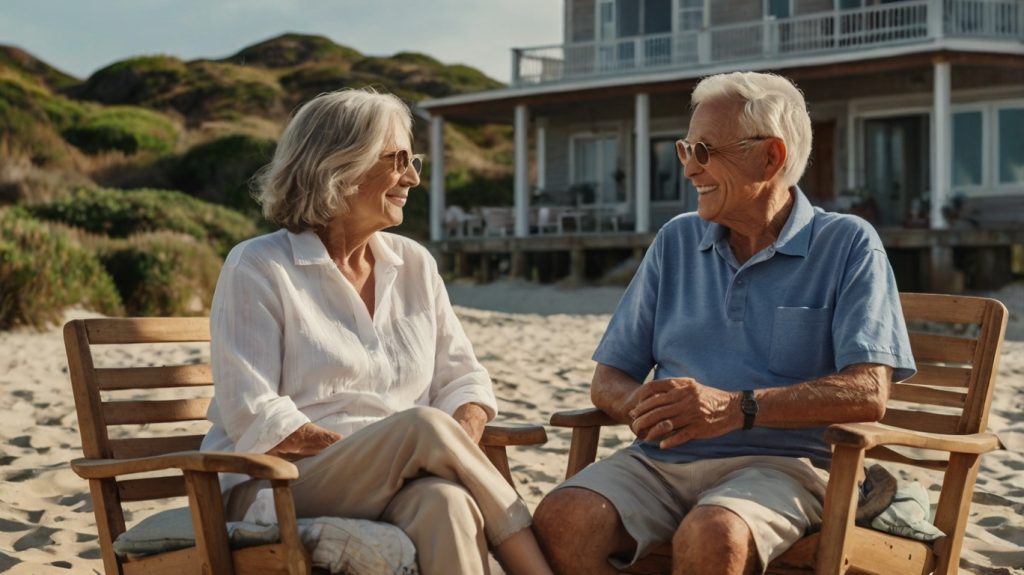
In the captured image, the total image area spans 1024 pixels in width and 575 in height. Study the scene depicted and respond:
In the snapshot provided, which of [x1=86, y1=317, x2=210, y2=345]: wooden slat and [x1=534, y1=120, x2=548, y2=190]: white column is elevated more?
[x1=534, y1=120, x2=548, y2=190]: white column

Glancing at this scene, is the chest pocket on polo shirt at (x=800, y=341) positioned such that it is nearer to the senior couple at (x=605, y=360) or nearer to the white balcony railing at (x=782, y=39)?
the senior couple at (x=605, y=360)

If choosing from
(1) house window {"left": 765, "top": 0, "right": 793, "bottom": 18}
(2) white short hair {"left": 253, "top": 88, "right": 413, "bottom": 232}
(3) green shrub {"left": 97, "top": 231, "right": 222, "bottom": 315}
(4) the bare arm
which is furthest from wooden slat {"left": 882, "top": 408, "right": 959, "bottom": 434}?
(1) house window {"left": 765, "top": 0, "right": 793, "bottom": 18}

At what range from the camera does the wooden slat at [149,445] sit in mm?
3197

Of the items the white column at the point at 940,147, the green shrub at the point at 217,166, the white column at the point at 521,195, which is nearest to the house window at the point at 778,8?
the white column at the point at 940,147

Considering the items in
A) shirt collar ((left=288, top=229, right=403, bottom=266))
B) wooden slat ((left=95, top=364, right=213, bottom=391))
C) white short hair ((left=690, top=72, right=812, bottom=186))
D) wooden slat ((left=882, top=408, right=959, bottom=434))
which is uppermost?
white short hair ((left=690, top=72, right=812, bottom=186))

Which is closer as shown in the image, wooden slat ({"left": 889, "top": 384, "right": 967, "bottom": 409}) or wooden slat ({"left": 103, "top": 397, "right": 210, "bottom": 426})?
wooden slat ({"left": 103, "top": 397, "right": 210, "bottom": 426})

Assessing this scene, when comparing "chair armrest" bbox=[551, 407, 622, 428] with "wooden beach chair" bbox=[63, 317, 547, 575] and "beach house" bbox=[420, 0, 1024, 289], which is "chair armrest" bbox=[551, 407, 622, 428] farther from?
"beach house" bbox=[420, 0, 1024, 289]

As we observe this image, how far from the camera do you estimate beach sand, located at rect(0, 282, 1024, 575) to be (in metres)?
4.30

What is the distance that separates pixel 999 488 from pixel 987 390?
216cm

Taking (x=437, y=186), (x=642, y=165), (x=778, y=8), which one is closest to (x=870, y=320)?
(x=642, y=165)

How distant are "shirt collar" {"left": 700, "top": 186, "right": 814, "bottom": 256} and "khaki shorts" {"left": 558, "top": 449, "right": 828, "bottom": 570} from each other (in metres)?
0.54

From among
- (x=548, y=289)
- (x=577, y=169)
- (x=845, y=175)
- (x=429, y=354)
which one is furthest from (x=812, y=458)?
(x=577, y=169)

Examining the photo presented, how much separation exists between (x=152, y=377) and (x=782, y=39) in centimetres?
1804

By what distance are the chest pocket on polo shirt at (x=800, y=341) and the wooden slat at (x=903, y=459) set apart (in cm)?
34
